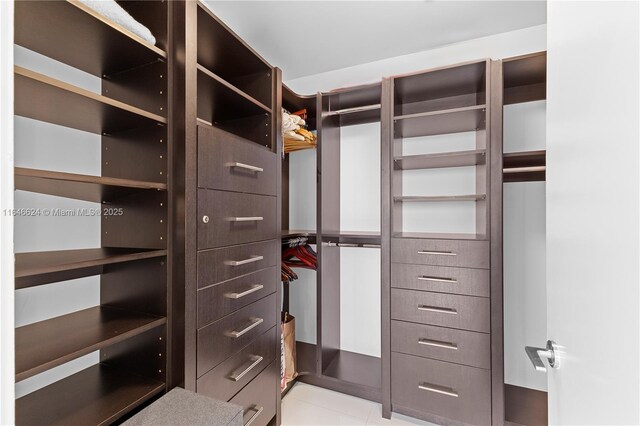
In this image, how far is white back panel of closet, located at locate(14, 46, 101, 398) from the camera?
3.38 feet

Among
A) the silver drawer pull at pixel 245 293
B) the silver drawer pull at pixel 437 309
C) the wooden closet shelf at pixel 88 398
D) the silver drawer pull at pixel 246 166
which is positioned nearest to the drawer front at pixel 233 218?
the silver drawer pull at pixel 246 166

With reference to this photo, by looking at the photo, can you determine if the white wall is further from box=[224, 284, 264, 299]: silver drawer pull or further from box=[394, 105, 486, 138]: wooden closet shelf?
box=[224, 284, 264, 299]: silver drawer pull

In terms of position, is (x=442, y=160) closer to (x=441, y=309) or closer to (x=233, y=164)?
(x=441, y=309)

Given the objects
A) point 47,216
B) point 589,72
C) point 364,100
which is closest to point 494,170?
point 364,100

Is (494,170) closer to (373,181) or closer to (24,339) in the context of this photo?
(373,181)

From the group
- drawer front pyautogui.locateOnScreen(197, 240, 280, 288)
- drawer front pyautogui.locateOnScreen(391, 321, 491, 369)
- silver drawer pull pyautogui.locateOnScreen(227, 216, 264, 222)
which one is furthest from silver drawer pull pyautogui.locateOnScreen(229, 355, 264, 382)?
drawer front pyautogui.locateOnScreen(391, 321, 491, 369)

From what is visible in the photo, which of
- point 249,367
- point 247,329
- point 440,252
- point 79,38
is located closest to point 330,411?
point 249,367

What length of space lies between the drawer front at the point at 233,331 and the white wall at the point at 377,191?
98 cm

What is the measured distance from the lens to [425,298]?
1.82m

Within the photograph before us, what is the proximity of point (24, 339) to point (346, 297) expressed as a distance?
2.00 meters

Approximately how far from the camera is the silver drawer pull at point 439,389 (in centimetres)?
174

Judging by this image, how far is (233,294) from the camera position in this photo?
4.56 ft

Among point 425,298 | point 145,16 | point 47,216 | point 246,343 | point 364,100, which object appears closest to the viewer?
point 47,216

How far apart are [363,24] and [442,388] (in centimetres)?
237
